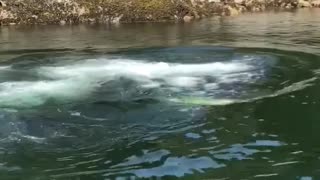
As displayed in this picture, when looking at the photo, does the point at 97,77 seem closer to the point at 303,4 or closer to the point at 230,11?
the point at 230,11

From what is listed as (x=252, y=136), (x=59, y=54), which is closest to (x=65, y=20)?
(x=59, y=54)

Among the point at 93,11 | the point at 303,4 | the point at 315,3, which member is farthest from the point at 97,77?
the point at 315,3

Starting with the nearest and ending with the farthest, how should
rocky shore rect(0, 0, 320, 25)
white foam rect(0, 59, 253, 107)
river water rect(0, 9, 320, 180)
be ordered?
1. river water rect(0, 9, 320, 180)
2. white foam rect(0, 59, 253, 107)
3. rocky shore rect(0, 0, 320, 25)

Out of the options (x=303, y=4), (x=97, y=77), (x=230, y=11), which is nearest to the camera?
(x=97, y=77)

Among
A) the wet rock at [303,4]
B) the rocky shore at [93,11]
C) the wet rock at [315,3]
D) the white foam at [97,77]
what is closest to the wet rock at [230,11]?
the rocky shore at [93,11]

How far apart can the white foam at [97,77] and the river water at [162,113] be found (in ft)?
0.14

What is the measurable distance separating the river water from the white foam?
1.6 inches

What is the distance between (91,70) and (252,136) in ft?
37.2

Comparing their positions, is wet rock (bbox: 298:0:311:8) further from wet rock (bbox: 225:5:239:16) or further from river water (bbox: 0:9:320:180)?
river water (bbox: 0:9:320:180)

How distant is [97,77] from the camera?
69.5ft

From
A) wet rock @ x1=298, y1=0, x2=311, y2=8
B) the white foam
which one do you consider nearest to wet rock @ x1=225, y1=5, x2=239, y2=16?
wet rock @ x1=298, y1=0, x2=311, y2=8

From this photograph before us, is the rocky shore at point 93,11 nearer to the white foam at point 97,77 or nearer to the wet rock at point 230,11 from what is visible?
the wet rock at point 230,11

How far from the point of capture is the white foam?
17.9m

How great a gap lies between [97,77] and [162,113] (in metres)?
6.66
